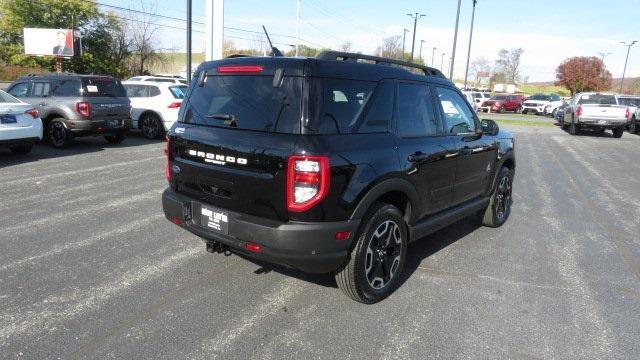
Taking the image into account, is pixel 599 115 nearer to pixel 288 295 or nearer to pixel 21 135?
pixel 288 295

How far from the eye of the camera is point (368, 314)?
3.56 m

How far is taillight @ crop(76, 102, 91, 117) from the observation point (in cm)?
1074

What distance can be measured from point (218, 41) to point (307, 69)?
50.8 ft

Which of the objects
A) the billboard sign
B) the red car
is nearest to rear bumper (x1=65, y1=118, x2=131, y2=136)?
the billboard sign

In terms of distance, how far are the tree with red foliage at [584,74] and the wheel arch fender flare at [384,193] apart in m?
76.2

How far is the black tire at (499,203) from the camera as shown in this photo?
575 centimetres

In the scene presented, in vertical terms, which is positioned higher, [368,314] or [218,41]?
[218,41]

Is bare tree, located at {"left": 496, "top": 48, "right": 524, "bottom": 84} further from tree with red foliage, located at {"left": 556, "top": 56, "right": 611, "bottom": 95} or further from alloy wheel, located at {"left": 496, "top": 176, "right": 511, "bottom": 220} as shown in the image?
alloy wheel, located at {"left": 496, "top": 176, "right": 511, "bottom": 220}

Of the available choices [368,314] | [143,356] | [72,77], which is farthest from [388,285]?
[72,77]

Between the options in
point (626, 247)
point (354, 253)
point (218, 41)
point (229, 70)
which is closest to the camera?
point (354, 253)

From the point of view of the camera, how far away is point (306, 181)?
10.2 feet

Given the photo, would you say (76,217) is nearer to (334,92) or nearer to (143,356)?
(143,356)

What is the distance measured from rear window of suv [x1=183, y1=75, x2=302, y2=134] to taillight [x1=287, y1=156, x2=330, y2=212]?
0.81 ft

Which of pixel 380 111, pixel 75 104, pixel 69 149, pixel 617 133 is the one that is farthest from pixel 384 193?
pixel 617 133
